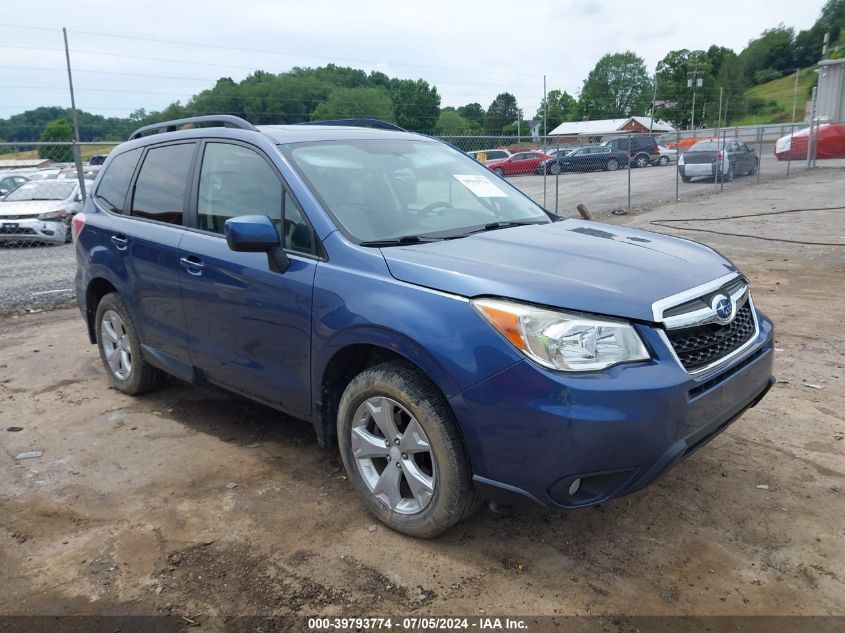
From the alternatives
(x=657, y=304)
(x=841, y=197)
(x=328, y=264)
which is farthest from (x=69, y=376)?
(x=841, y=197)

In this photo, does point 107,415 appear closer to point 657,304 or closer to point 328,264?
point 328,264

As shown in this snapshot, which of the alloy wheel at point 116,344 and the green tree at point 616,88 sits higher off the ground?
the green tree at point 616,88

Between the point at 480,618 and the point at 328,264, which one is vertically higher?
the point at 328,264

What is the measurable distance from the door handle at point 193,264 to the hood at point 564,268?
1.32m

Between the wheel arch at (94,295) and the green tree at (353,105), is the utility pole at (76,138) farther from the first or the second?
the green tree at (353,105)

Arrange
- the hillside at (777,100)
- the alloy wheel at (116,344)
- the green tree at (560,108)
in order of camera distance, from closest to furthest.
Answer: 1. the alloy wheel at (116,344)
2. the hillside at (777,100)
3. the green tree at (560,108)

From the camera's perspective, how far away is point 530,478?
2604 millimetres

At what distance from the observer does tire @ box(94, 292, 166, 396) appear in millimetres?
4754

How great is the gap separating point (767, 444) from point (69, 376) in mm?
5127

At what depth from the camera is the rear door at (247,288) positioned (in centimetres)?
336

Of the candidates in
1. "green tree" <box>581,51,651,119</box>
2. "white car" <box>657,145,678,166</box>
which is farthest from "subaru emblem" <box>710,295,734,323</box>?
"green tree" <box>581,51,651,119</box>

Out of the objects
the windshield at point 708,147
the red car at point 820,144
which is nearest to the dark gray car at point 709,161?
the windshield at point 708,147

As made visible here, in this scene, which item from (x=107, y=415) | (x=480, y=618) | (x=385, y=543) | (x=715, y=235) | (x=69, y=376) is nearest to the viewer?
(x=480, y=618)

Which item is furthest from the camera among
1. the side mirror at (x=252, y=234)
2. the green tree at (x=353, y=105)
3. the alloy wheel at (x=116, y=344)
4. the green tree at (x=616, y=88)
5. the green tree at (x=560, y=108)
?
the green tree at (x=616, y=88)
